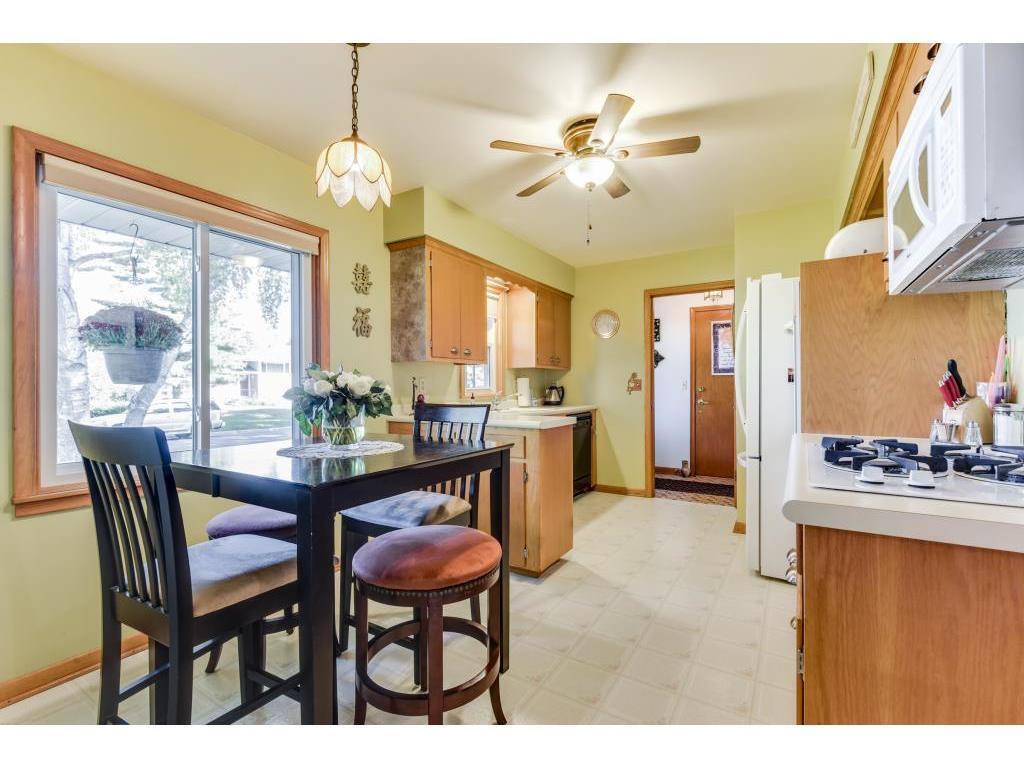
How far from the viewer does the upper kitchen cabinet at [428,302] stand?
3.19 m

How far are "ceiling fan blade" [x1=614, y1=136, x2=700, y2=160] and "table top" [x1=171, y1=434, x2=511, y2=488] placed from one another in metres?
1.49

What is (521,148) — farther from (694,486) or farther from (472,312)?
(694,486)

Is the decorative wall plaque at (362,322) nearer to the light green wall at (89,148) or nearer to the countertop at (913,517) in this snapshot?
the light green wall at (89,148)

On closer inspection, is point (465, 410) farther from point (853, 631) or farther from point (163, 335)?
point (853, 631)

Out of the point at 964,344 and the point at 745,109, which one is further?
the point at 745,109

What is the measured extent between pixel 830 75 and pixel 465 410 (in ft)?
6.94

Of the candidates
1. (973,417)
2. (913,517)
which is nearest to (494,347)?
(973,417)

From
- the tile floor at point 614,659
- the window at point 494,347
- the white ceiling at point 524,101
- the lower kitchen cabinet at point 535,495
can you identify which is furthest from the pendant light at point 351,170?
the window at point 494,347

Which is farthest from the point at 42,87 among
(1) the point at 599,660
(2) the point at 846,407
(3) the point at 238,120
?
(2) the point at 846,407

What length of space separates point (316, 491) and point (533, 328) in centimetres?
355

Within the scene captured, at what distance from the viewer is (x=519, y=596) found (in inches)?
97.8

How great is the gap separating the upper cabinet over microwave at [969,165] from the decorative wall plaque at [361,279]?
9.06ft

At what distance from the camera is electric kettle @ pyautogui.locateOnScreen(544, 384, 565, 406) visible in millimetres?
4969

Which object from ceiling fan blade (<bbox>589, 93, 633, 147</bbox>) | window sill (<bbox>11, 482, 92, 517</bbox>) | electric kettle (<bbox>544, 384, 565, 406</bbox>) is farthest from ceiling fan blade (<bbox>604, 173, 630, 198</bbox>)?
window sill (<bbox>11, 482, 92, 517</bbox>)
